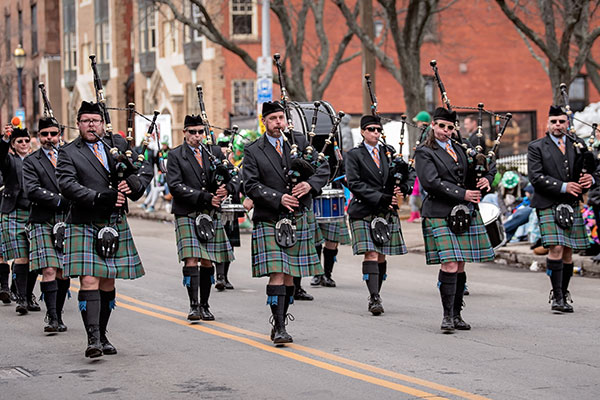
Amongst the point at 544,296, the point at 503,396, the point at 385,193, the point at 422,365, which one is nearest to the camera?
the point at 503,396

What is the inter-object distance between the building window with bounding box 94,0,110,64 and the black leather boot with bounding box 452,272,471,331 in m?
40.3

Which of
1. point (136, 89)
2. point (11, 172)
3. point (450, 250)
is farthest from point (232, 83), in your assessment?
point (450, 250)

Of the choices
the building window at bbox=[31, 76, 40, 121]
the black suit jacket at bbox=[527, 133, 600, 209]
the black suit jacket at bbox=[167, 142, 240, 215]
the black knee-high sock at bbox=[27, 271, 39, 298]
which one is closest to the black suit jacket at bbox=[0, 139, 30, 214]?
the black knee-high sock at bbox=[27, 271, 39, 298]

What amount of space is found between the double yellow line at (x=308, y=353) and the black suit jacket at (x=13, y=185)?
1.54 meters

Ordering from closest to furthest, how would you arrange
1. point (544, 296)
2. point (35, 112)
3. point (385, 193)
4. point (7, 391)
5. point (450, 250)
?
1. point (7, 391)
2. point (450, 250)
3. point (385, 193)
4. point (544, 296)
5. point (35, 112)

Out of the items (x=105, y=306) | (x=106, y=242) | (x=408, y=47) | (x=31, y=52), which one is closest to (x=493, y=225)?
(x=105, y=306)

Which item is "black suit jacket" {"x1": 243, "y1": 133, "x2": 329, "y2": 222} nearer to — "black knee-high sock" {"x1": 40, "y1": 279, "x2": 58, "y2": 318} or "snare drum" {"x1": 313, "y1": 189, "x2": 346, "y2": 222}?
"black knee-high sock" {"x1": 40, "y1": 279, "x2": 58, "y2": 318}

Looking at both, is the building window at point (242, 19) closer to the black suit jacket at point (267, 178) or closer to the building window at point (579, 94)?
the building window at point (579, 94)

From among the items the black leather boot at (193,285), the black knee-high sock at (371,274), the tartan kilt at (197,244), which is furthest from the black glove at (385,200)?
the black leather boot at (193,285)

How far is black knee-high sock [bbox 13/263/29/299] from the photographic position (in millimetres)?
11156

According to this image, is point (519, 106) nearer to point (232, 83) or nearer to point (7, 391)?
point (232, 83)

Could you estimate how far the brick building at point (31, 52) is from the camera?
5659 centimetres

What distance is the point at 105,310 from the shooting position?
28.1ft

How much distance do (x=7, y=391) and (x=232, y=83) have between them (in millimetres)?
29839
